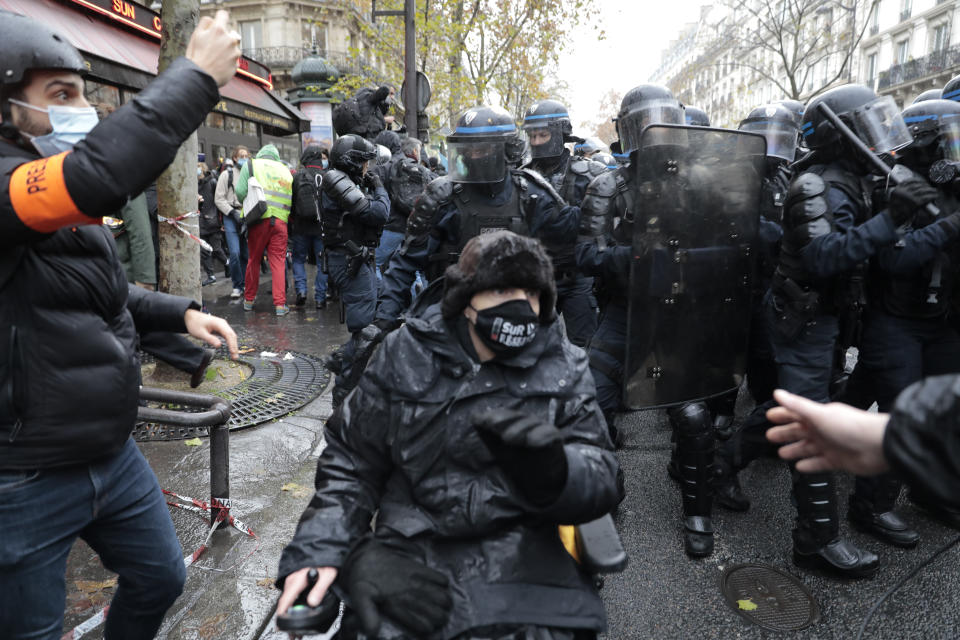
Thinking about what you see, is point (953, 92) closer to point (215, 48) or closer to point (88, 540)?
point (215, 48)

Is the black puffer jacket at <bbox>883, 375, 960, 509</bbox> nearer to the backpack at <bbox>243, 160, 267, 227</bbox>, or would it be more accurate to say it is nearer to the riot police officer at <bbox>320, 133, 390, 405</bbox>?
the riot police officer at <bbox>320, 133, 390, 405</bbox>

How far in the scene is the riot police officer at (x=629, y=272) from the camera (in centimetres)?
298

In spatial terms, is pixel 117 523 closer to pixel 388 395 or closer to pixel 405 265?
pixel 388 395

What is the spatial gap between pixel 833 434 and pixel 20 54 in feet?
6.16

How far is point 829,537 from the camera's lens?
9.31ft

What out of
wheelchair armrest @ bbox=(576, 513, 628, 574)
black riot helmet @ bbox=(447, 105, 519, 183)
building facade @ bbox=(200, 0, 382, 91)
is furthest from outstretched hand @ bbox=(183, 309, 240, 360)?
building facade @ bbox=(200, 0, 382, 91)

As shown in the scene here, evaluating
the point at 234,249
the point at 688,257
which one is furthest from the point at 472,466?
the point at 234,249

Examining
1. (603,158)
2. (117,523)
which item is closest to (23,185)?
(117,523)

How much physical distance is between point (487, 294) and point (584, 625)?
34.6 inches

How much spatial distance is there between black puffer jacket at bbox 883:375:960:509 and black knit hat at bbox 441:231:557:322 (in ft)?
3.06

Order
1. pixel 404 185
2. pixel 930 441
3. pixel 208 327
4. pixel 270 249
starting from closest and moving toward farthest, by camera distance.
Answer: pixel 930 441 < pixel 208 327 < pixel 404 185 < pixel 270 249

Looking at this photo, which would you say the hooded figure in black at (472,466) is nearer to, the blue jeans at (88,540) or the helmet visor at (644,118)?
the blue jeans at (88,540)

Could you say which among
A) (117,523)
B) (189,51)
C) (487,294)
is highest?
(189,51)

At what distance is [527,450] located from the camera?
133 cm
